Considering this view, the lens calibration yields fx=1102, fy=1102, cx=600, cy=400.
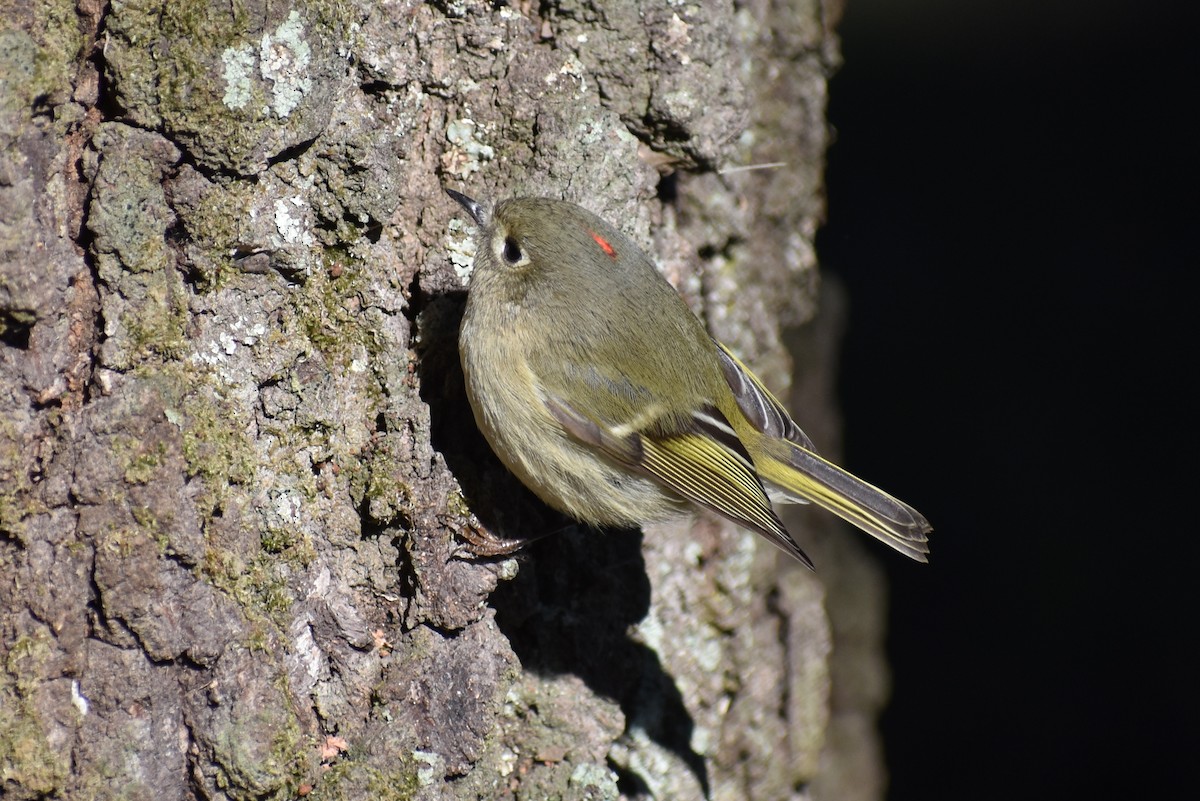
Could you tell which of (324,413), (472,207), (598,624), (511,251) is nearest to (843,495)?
(598,624)

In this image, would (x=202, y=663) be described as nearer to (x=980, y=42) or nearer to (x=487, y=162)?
(x=487, y=162)

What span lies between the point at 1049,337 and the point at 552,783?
9.71 ft

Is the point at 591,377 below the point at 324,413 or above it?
above

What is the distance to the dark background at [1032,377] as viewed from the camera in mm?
4074

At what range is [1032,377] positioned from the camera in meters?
4.24

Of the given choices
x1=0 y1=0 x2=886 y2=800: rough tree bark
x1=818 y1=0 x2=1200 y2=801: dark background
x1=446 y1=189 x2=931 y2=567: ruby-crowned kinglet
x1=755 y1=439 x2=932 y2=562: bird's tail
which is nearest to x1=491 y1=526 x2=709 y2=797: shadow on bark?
x1=0 y1=0 x2=886 y2=800: rough tree bark

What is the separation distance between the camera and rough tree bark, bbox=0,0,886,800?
5.08ft

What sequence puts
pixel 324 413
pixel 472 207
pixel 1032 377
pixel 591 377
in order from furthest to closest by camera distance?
pixel 1032 377 < pixel 591 377 < pixel 472 207 < pixel 324 413

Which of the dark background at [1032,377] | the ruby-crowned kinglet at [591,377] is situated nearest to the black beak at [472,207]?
the ruby-crowned kinglet at [591,377]

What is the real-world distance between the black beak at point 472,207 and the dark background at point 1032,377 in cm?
247

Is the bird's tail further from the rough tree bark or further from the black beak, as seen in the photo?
the black beak

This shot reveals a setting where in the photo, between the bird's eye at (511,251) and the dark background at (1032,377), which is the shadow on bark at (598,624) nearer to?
the bird's eye at (511,251)

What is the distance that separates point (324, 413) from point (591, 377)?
517mm

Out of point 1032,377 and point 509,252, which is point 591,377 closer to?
point 509,252
